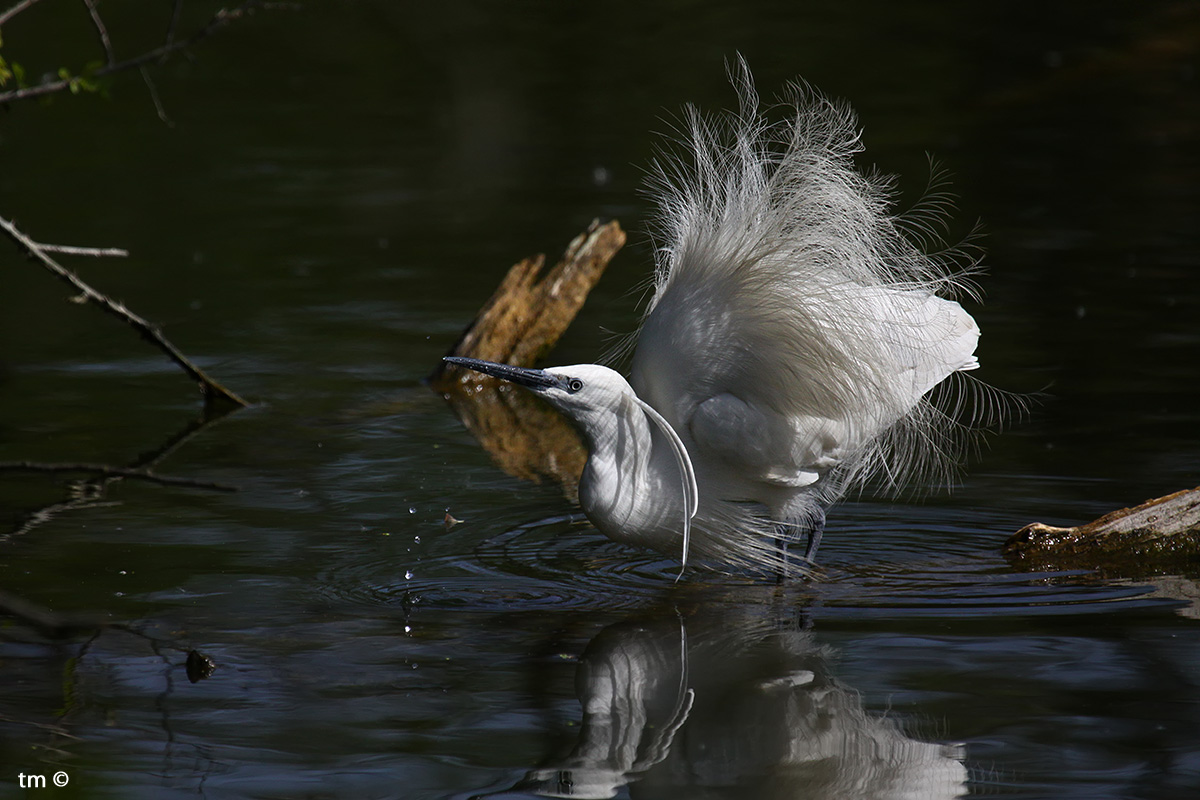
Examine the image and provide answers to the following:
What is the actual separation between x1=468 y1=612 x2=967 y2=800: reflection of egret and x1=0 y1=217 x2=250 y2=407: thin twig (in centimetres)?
295

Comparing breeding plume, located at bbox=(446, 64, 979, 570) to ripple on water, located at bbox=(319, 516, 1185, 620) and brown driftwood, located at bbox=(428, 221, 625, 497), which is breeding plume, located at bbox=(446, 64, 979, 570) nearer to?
ripple on water, located at bbox=(319, 516, 1185, 620)

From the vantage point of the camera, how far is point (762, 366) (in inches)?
181

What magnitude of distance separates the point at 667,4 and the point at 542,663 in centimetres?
1646

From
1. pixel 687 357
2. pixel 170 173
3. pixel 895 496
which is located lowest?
pixel 895 496

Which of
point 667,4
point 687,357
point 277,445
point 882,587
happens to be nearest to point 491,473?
point 277,445

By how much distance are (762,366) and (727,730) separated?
137 cm

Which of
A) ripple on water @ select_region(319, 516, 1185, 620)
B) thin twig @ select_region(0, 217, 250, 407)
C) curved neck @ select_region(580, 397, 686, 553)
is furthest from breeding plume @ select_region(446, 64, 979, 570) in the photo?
thin twig @ select_region(0, 217, 250, 407)

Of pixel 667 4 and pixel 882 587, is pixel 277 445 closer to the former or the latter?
pixel 882 587

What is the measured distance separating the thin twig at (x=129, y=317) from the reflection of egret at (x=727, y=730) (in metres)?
2.95

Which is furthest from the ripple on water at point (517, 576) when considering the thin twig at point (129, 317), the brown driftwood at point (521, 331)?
the thin twig at point (129, 317)

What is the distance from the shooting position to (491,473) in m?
6.02

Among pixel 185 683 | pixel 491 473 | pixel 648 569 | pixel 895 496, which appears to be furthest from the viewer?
pixel 491 473

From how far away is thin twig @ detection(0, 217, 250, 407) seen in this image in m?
5.75

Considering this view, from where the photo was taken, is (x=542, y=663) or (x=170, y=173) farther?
(x=170, y=173)
